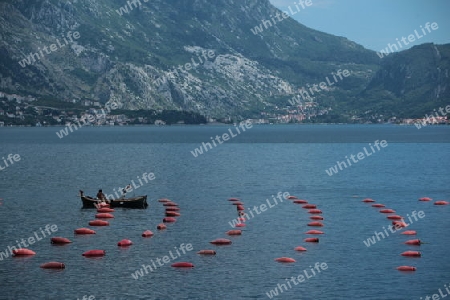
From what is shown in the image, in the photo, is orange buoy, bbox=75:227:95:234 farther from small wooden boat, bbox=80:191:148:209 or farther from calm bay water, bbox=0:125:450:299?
small wooden boat, bbox=80:191:148:209

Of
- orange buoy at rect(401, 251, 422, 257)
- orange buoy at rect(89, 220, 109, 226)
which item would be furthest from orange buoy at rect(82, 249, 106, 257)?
orange buoy at rect(401, 251, 422, 257)

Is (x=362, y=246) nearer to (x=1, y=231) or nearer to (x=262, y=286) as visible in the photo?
(x=262, y=286)

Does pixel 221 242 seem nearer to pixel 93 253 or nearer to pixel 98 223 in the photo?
pixel 93 253

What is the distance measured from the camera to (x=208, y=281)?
80.9 m

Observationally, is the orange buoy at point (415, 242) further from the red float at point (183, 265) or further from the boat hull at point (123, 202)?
the boat hull at point (123, 202)

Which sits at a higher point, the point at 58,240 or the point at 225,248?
the point at 58,240

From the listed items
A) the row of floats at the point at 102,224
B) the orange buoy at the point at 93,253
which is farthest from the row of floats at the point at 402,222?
the orange buoy at the point at 93,253

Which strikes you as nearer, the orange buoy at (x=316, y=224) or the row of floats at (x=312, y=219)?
the row of floats at (x=312, y=219)

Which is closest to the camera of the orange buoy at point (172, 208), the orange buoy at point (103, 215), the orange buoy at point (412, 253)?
the orange buoy at point (412, 253)

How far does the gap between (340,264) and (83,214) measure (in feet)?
179

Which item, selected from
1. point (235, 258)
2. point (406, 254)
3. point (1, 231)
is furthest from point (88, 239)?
point (406, 254)

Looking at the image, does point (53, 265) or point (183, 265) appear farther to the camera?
point (183, 265)

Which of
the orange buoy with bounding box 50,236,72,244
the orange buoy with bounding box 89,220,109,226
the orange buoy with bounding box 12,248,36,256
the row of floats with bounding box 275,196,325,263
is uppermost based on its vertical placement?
the orange buoy with bounding box 12,248,36,256

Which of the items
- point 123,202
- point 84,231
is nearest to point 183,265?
point 84,231
